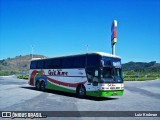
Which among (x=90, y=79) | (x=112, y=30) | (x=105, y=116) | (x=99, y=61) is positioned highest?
(x=112, y=30)

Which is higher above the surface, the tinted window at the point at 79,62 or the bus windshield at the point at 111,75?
the tinted window at the point at 79,62

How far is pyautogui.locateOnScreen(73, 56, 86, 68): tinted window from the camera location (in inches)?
770

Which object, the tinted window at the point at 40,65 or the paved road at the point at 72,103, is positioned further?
the tinted window at the point at 40,65

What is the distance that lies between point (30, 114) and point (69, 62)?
10.6 metres

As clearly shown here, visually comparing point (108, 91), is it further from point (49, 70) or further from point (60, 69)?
point (49, 70)

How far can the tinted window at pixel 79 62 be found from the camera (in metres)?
19.5

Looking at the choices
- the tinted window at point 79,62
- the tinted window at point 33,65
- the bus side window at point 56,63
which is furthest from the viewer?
the tinted window at point 33,65

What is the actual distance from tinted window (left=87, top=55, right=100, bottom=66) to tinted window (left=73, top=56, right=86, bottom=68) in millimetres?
613

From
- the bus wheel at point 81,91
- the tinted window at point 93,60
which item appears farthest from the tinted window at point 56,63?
the tinted window at point 93,60

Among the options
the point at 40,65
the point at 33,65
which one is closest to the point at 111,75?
the point at 40,65

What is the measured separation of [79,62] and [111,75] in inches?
116

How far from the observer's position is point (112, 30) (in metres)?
35.4

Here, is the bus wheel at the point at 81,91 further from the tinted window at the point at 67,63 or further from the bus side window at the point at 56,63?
the bus side window at the point at 56,63

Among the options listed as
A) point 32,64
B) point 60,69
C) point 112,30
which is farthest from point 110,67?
point 112,30
